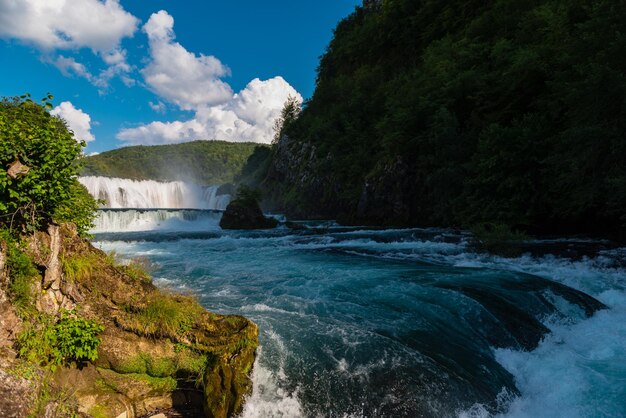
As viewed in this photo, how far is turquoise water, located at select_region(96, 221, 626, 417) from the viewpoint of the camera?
536 cm

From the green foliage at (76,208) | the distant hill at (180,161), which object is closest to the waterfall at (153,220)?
the green foliage at (76,208)

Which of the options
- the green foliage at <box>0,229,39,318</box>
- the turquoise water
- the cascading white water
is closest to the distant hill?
the cascading white water

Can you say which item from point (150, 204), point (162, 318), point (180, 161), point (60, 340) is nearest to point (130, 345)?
point (162, 318)

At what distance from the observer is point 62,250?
220 inches

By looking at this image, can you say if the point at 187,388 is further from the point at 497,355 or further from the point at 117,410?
the point at 497,355

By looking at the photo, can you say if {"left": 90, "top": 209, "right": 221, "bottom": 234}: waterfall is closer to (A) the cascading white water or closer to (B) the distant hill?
(A) the cascading white water

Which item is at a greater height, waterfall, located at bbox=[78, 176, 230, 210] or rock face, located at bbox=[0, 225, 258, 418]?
waterfall, located at bbox=[78, 176, 230, 210]

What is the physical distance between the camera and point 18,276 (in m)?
4.80

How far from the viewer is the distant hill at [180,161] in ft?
420

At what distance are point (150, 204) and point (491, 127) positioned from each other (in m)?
64.3

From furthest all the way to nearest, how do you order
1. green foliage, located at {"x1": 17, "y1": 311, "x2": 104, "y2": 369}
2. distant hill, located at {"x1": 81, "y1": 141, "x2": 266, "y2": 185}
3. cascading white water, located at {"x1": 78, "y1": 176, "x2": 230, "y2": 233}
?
1. distant hill, located at {"x1": 81, "y1": 141, "x2": 266, "y2": 185}
2. cascading white water, located at {"x1": 78, "y1": 176, "x2": 230, "y2": 233}
3. green foliage, located at {"x1": 17, "y1": 311, "x2": 104, "y2": 369}

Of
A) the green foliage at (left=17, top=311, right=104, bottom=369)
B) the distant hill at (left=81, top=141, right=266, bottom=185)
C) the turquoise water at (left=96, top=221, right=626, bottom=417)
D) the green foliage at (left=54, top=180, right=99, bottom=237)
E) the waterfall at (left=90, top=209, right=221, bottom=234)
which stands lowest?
the turquoise water at (left=96, top=221, right=626, bottom=417)

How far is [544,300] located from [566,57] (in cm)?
1366

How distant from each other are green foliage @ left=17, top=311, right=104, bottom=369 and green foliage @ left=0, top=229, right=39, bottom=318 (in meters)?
0.27
